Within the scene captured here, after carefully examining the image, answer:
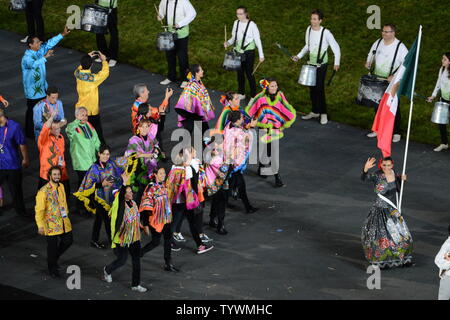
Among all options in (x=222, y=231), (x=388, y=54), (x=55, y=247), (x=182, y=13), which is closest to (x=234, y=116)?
(x=222, y=231)

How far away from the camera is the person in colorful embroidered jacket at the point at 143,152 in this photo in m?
14.8

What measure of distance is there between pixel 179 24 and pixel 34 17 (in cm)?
400

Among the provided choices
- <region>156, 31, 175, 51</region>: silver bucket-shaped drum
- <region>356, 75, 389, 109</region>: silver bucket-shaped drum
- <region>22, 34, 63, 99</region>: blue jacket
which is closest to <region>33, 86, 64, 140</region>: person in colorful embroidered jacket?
<region>22, 34, 63, 99</region>: blue jacket

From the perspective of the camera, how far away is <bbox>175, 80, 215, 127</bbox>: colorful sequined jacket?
16.6 m

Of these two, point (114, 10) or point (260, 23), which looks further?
point (260, 23)

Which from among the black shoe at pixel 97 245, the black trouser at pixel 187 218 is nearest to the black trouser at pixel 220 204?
the black trouser at pixel 187 218

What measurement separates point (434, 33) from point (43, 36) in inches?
334

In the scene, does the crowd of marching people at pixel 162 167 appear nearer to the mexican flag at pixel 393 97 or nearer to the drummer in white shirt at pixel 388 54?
the drummer in white shirt at pixel 388 54

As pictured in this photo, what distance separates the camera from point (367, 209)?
15.5 meters

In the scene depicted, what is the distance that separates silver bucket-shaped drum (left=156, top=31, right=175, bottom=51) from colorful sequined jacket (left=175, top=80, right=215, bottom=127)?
3.01 meters

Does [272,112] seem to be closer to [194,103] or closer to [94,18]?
[194,103]

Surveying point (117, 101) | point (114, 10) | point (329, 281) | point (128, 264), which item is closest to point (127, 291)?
point (128, 264)

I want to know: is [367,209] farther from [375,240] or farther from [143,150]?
[143,150]

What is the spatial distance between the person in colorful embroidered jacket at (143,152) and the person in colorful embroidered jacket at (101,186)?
2.01ft
